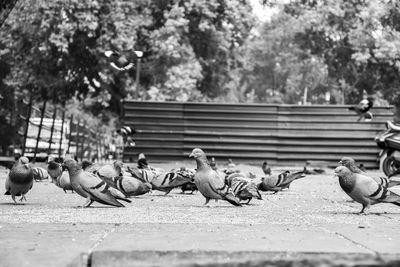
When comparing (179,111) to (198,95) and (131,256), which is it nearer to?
(198,95)

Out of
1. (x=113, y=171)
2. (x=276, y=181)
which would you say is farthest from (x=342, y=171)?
(x=113, y=171)

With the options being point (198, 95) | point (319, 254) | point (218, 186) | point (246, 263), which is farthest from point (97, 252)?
point (198, 95)

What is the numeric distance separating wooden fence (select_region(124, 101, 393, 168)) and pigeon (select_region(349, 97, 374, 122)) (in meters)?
0.43

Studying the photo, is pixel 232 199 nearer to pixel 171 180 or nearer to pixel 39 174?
pixel 171 180

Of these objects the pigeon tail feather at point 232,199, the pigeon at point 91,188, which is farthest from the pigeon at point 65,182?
the pigeon tail feather at point 232,199

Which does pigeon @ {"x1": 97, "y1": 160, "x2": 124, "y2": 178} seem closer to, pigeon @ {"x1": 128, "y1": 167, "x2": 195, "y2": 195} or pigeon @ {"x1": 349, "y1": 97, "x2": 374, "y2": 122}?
pigeon @ {"x1": 128, "y1": 167, "x2": 195, "y2": 195}

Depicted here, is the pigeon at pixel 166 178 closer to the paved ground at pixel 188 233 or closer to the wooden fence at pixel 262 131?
the paved ground at pixel 188 233

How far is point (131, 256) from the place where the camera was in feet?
13.6

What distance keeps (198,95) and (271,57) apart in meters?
40.4

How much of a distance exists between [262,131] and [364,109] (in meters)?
3.55

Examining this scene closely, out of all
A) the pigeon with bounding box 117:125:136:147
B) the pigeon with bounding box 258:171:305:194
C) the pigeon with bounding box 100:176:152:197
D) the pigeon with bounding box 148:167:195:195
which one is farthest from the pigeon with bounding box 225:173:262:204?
the pigeon with bounding box 117:125:136:147

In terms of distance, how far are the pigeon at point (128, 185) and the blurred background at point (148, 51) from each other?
15725 mm

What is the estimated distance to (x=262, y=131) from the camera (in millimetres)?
26406

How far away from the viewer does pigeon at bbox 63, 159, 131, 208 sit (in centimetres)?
834
